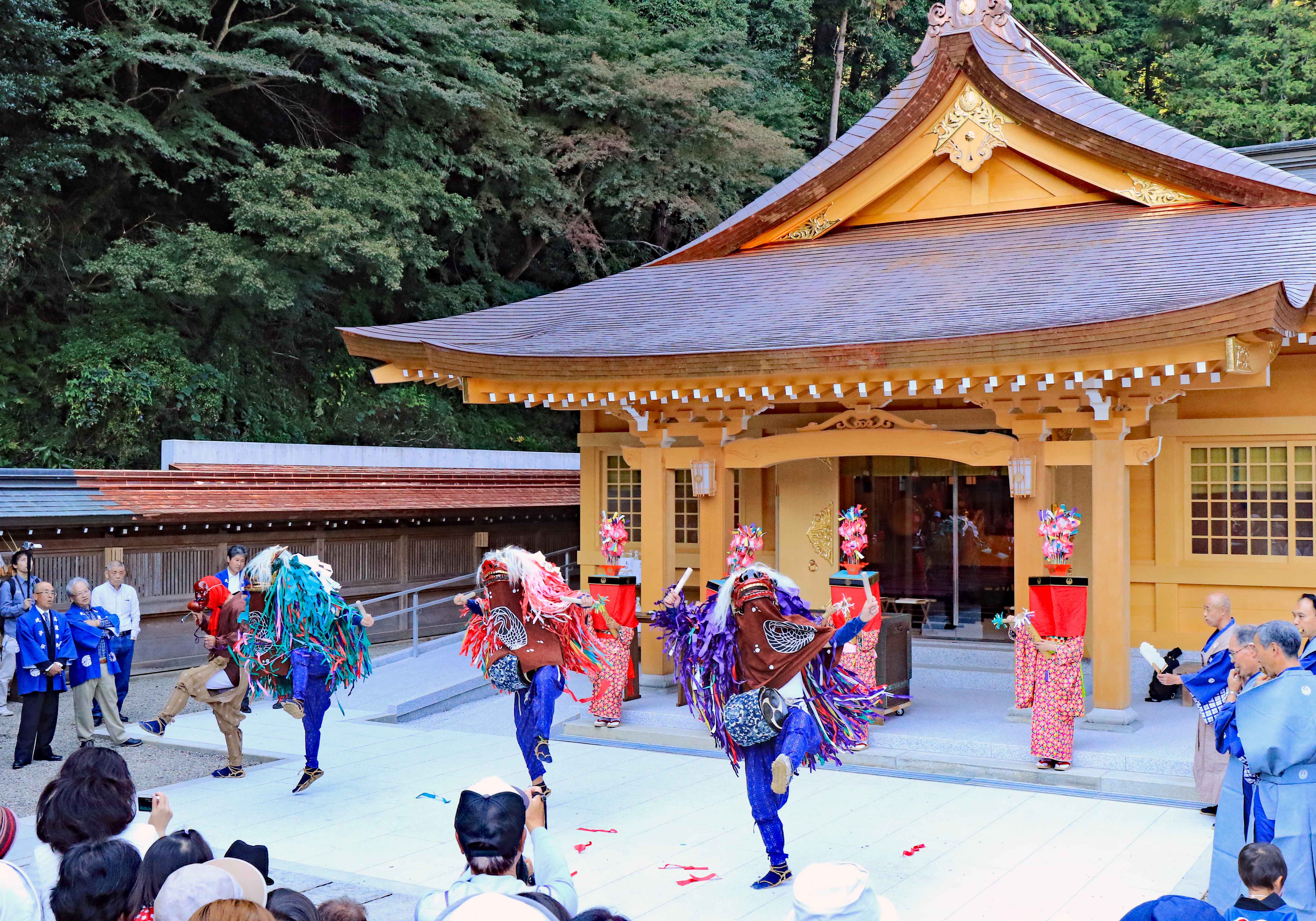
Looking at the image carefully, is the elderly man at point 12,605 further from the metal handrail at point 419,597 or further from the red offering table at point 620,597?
the red offering table at point 620,597

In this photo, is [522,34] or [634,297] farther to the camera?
[522,34]

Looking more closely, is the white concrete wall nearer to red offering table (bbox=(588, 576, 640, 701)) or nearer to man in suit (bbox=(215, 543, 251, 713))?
man in suit (bbox=(215, 543, 251, 713))

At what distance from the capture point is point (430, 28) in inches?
813

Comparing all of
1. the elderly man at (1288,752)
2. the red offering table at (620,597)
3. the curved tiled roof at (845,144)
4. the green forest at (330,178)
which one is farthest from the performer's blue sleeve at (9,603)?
the elderly man at (1288,752)

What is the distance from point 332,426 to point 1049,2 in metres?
23.1

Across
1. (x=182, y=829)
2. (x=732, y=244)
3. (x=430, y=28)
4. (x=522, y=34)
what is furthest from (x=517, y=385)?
(x=522, y=34)

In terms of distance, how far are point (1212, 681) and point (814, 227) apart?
8.64 meters

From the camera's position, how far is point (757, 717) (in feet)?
19.8

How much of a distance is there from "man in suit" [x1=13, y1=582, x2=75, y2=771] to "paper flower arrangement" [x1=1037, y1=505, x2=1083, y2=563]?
7.84 m

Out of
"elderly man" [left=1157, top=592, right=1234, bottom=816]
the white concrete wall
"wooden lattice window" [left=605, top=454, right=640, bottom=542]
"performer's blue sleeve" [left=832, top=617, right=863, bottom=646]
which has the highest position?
the white concrete wall

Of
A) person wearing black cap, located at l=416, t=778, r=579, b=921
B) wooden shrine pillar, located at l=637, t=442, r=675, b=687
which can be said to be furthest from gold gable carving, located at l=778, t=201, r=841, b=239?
person wearing black cap, located at l=416, t=778, r=579, b=921

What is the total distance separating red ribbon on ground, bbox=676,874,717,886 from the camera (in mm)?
6191

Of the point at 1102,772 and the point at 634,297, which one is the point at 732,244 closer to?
the point at 634,297

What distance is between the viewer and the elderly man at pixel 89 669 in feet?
31.4
